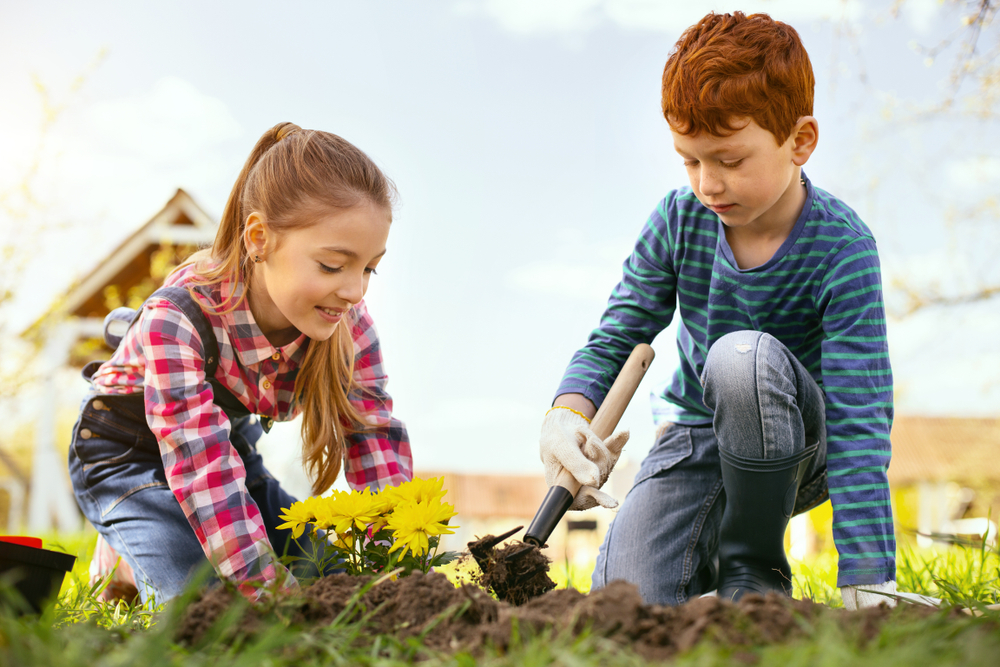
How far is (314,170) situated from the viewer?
197 centimetres

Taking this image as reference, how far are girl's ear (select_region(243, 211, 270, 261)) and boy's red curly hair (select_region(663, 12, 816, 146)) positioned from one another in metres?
1.11

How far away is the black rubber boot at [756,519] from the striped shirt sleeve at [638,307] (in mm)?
468

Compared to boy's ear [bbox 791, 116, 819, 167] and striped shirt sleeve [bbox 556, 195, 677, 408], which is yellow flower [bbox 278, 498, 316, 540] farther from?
boy's ear [bbox 791, 116, 819, 167]

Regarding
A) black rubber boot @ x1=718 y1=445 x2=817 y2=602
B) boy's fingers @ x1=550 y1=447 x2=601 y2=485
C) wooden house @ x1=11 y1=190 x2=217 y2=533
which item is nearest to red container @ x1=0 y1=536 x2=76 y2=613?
boy's fingers @ x1=550 y1=447 x2=601 y2=485

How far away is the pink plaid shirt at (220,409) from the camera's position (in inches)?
67.7

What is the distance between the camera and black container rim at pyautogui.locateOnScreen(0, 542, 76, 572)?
47.5 inches

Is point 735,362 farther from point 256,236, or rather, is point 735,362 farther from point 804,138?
point 256,236

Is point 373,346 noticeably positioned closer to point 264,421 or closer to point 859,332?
point 264,421

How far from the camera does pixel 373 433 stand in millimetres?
2195

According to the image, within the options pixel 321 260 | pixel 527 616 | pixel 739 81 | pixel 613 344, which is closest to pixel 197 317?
pixel 321 260

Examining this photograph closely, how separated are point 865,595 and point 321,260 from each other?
57.6 inches

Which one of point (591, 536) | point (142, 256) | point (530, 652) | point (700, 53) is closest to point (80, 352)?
point (142, 256)

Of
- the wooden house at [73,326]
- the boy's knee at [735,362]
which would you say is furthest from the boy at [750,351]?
the wooden house at [73,326]

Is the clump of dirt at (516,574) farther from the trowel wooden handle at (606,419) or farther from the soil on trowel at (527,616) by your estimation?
the soil on trowel at (527,616)
